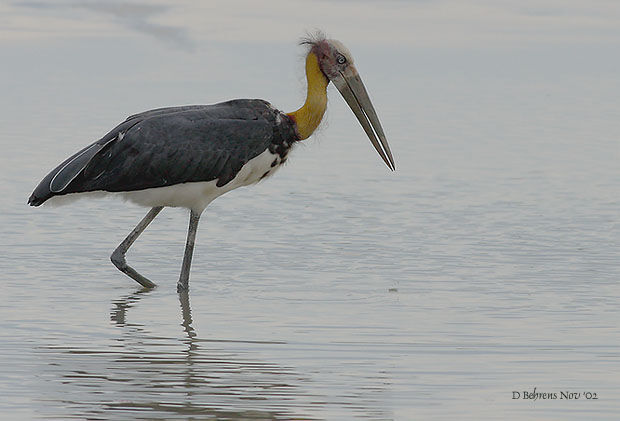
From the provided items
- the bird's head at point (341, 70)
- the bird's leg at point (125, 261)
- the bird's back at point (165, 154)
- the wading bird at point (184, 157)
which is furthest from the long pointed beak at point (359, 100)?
the bird's leg at point (125, 261)

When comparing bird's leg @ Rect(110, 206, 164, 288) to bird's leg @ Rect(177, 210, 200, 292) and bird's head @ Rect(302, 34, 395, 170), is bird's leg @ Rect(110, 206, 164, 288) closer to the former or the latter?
bird's leg @ Rect(177, 210, 200, 292)

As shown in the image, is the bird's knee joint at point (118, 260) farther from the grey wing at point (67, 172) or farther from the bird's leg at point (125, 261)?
the grey wing at point (67, 172)

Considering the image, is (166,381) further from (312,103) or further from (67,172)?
(312,103)

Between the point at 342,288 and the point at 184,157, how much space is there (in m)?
1.48

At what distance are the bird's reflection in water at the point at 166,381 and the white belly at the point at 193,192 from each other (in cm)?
196

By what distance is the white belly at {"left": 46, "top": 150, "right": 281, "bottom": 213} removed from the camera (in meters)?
11.9

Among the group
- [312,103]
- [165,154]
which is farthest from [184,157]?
[312,103]

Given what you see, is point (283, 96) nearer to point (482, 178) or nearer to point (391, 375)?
point (482, 178)

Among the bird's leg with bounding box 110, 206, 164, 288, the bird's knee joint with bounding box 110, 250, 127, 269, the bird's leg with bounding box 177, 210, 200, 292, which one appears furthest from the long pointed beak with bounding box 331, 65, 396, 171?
the bird's knee joint with bounding box 110, 250, 127, 269

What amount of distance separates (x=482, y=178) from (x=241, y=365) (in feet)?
32.7

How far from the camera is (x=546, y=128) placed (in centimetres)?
2433

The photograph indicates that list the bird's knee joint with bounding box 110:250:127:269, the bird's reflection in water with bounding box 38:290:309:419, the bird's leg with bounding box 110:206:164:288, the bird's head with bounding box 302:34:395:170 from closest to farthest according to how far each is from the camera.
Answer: the bird's reflection in water with bounding box 38:290:309:419 < the bird's leg with bounding box 110:206:164:288 < the bird's knee joint with bounding box 110:250:127:269 < the bird's head with bounding box 302:34:395:170

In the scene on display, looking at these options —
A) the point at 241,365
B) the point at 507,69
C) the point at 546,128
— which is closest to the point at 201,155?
the point at 241,365

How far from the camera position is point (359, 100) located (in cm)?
1259
